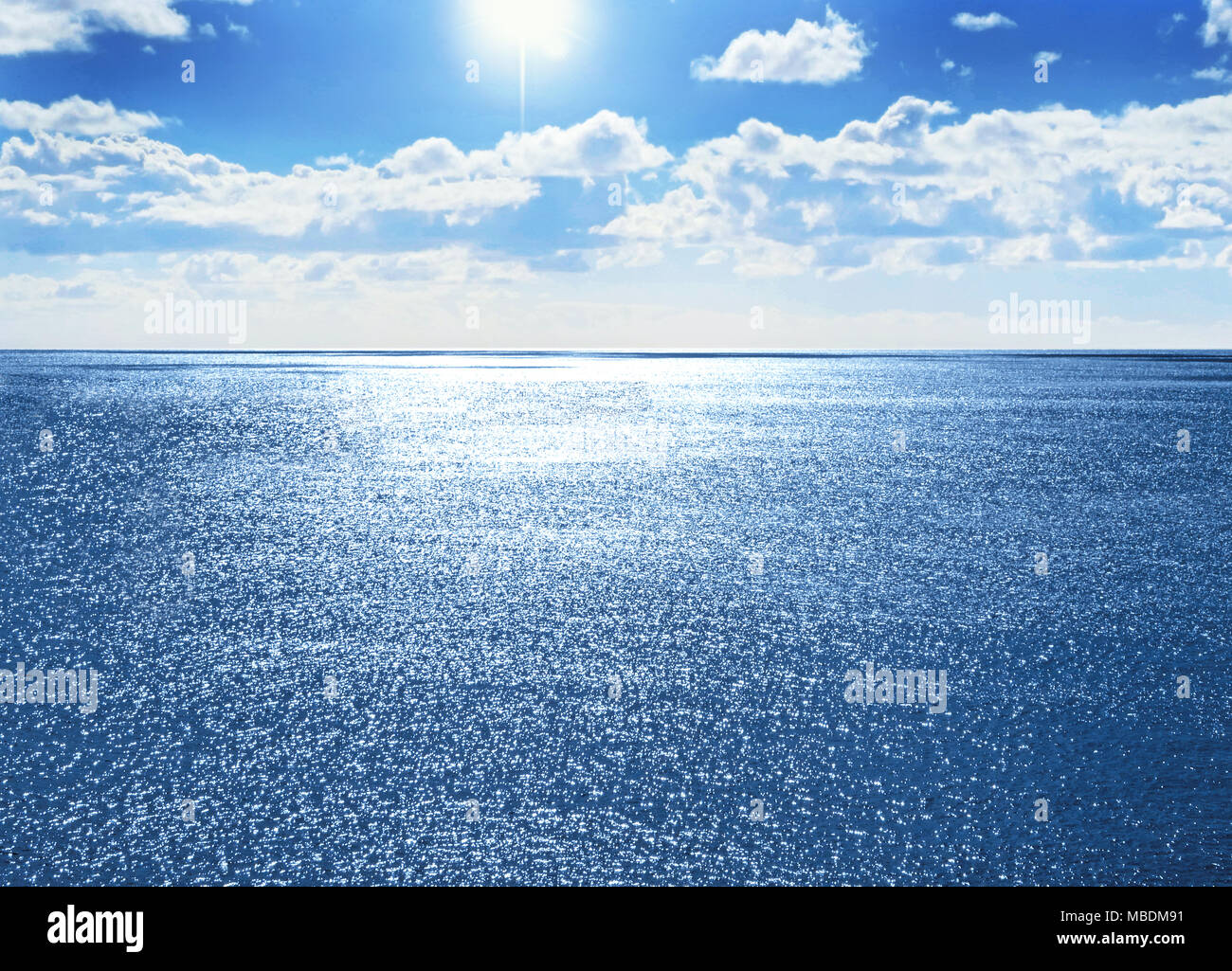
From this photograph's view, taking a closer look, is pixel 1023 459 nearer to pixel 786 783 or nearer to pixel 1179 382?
pixel 786 783

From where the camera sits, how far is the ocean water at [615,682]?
10711mm

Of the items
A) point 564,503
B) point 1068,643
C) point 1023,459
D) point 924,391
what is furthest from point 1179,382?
point 1068,643

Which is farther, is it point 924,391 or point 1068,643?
point 924,391

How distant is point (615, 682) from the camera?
15562 mm

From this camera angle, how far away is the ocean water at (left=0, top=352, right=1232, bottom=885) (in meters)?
10.7

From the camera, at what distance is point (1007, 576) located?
73.9 feet

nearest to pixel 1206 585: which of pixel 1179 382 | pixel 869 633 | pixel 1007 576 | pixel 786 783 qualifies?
pixel 1007 576

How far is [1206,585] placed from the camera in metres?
21.6

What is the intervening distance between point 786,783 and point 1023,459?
39396mm

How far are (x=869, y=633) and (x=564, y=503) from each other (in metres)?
16.8
